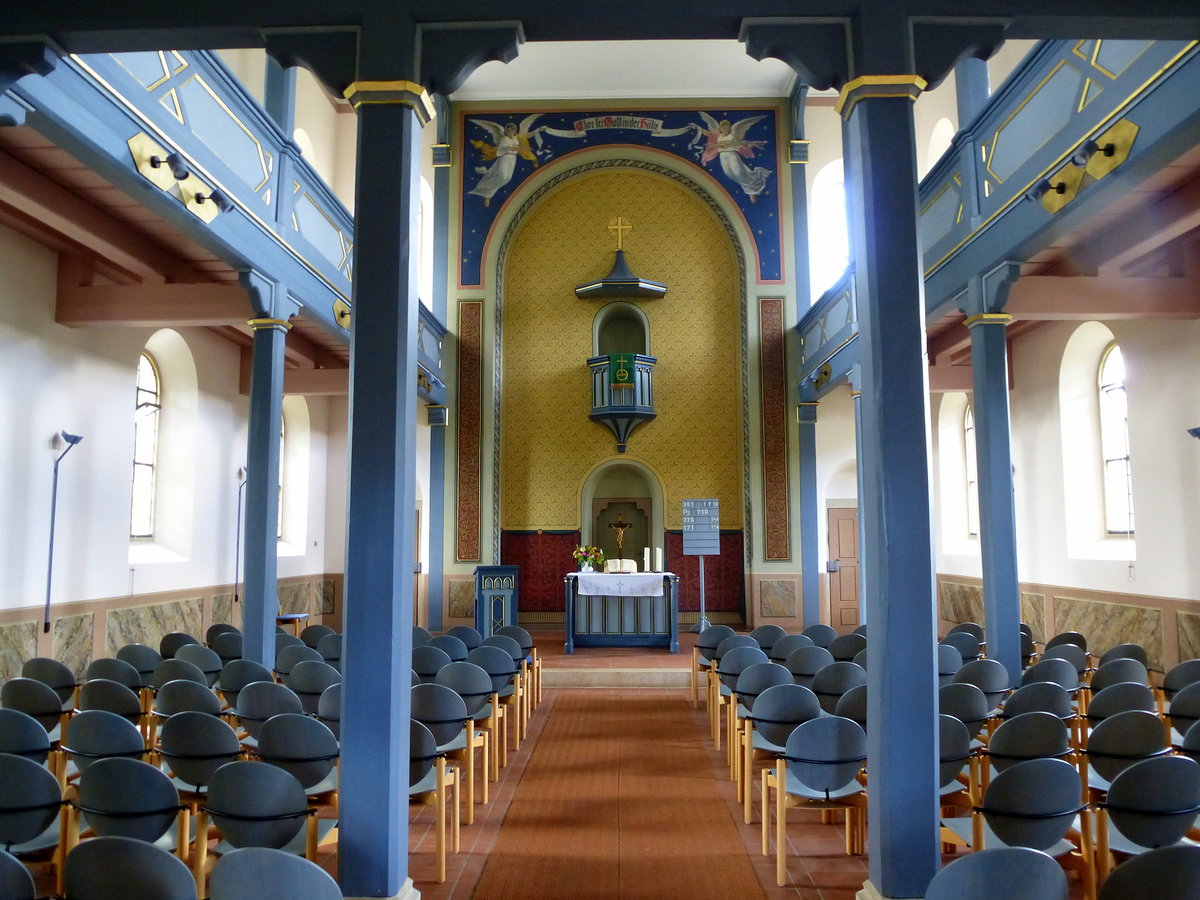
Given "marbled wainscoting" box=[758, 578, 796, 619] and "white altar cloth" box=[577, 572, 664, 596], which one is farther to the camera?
"marbled wainscoting" box=[758, 578, 796, 619]

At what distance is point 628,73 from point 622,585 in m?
8.75

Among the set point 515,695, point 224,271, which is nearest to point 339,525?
point 224,271

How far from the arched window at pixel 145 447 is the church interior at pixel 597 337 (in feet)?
0.15

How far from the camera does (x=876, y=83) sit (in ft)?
13.3

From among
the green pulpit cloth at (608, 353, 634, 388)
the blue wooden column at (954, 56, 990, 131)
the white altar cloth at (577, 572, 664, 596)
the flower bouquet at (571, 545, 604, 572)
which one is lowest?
the white altar cloth at (577, 572, 664, 596)

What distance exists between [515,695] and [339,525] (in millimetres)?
8480

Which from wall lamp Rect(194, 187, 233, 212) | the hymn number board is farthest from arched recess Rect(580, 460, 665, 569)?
wall lamp Rect(194, 187, 233, 212)

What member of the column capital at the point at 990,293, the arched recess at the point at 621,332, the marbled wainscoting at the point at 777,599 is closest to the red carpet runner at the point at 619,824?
the column capital at the point at 990,293

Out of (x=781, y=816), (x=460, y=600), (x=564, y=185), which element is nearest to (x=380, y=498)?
(x=781, y=816)

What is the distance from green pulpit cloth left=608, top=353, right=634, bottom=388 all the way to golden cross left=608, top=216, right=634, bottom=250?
232cm

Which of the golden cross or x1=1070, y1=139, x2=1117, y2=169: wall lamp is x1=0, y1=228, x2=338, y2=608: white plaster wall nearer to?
the golden cross

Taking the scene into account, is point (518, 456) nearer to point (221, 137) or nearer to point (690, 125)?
point (690, 125)

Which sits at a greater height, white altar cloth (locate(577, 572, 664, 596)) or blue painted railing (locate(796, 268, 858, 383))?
blue painted railing (locate(796, 268, 858, 383))

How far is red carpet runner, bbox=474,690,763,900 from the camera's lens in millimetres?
4461
